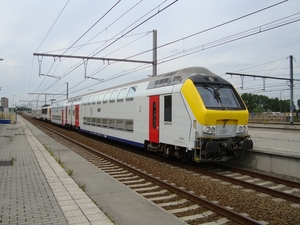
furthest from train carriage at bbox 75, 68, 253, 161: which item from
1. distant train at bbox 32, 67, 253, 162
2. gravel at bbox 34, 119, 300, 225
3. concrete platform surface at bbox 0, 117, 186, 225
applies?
concrete platform surface at bbox 0, 117, 186, 225

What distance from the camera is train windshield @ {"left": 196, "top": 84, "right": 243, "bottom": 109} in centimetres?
930

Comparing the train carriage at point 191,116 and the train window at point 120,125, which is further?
the train window at point 120,125

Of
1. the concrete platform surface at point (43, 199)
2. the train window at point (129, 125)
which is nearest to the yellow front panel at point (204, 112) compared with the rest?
the concrete platform surface at point (43, 199)

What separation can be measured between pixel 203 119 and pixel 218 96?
1319mm

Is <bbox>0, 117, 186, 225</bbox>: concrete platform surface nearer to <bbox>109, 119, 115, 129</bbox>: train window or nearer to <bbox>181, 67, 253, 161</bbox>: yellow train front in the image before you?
<bbox>181, 67, 253, 161</bbox>: yellow train front

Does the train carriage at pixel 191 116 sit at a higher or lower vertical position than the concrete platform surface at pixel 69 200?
higher

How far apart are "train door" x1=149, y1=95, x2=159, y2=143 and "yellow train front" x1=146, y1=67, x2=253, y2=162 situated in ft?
1.45

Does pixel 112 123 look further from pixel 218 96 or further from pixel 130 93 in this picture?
pixel 218 96

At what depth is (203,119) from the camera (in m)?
8.76

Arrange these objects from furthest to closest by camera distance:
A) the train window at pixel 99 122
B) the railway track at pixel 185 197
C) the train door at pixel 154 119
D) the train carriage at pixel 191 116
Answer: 1. the train window at pixel 99 122
2. the train door at pixel 154 119
3. the train carriage at pixel 191 116
4. the railway track at pixel 185 197

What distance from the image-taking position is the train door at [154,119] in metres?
10.9

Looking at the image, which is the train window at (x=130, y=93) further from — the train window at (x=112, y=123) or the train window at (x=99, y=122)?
the train window at (x=99, y=122)

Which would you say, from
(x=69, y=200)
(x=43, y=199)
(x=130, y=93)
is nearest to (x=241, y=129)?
(x=130, y=93)

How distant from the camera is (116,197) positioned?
627 centimetres
